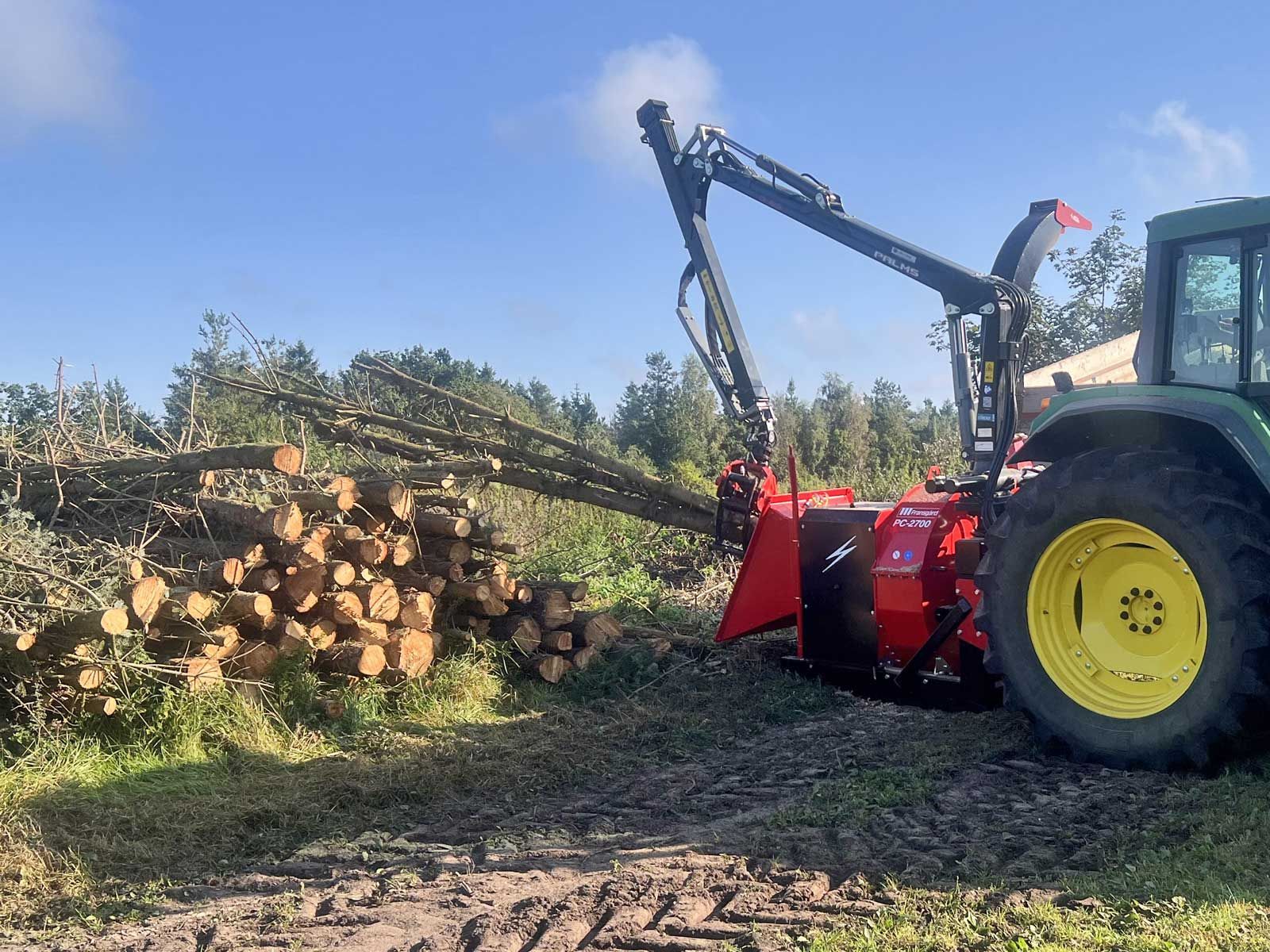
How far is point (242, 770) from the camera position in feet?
17.1

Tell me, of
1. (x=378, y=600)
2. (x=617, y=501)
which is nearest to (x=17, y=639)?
(x=378, y=600)

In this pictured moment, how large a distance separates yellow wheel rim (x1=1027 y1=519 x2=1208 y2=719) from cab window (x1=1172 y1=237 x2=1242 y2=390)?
78 cm

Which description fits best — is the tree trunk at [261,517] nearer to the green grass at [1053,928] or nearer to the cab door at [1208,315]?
the green grass at [1053,928]

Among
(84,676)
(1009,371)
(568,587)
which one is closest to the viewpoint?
(84,676)

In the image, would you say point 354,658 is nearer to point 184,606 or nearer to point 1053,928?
point 184,606

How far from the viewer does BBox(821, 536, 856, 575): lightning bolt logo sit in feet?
20.4

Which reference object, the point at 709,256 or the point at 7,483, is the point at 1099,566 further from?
the point at 7,483

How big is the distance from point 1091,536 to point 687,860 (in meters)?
2.37

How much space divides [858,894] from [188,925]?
2.26 m

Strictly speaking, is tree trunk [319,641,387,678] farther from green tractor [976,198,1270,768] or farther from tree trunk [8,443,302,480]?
green tractor [976,198,1270,768]

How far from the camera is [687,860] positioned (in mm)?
3754

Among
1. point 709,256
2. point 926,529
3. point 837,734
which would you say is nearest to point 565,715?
point 837,734

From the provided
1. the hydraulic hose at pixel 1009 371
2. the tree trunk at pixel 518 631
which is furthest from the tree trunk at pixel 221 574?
the hydraulic hose at pixel 1009 371

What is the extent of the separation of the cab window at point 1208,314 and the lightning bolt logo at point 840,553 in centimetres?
212
